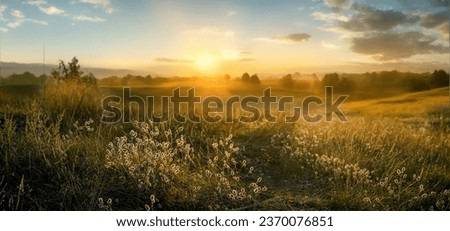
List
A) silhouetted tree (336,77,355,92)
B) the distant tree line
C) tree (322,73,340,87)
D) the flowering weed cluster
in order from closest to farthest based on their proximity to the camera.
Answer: the flowering weed cluster → tree (322,73,340,87) → silhouetted tree (336,77,355,92) → the distant tree line

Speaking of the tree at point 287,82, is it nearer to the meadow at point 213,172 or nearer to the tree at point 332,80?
the tree at point 332,80

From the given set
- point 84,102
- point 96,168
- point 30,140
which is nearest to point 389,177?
point 96,168

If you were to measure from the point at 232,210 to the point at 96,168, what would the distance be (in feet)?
4.19

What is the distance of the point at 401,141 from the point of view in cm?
682

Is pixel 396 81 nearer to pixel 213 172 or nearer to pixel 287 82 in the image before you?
pixel 287 82

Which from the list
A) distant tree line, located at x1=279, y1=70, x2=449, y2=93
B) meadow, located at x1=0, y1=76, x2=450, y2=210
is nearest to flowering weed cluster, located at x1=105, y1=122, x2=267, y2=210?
meadow, located at x1=0, y1=76, x2=450, y2=210

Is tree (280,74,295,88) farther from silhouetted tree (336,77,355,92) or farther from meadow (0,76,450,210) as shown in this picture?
meadow (0,76,450,210)

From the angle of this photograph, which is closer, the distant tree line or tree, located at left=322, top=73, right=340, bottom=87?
tree, located at left=322, top=73, right=340, bottom=87

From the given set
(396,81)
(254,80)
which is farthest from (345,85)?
(396,81)

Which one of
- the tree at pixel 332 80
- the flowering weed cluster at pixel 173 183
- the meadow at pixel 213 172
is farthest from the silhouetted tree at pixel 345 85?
the flowering weed cluster at pixel 173 183

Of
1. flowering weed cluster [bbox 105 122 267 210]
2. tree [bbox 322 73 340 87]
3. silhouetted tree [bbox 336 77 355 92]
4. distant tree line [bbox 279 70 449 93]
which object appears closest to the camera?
flowering weed cluster [bbox 105 122 267 210]
